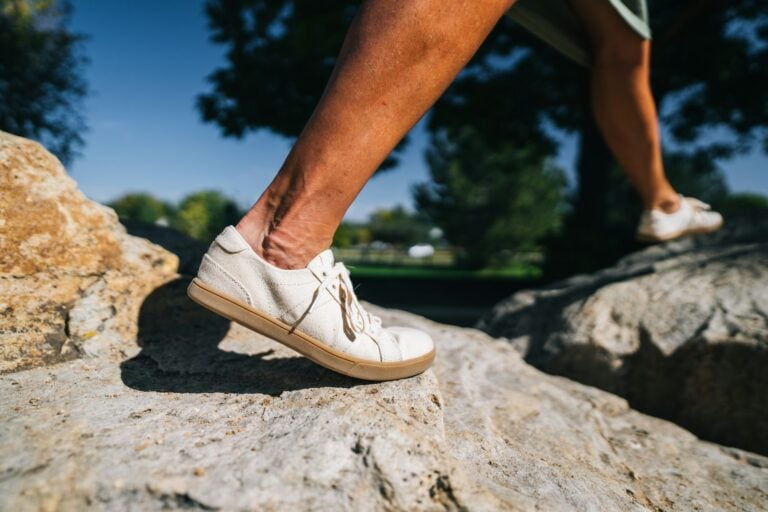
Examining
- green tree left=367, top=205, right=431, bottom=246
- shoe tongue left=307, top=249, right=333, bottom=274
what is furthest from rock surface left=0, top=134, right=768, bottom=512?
green tree left=367, top=205, right=431, bottom=246

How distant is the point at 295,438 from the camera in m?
0.97

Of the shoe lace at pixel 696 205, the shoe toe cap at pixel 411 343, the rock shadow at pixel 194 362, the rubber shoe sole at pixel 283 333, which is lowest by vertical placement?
the rock shadow at pixel 194 362

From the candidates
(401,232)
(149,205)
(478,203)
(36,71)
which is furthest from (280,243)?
(149,205)

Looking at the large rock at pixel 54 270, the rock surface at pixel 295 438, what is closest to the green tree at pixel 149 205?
the large rock at pixel 54 270

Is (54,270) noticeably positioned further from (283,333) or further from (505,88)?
(505,88)

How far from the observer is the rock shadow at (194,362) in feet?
4.33

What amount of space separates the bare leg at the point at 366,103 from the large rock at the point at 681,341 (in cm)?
161

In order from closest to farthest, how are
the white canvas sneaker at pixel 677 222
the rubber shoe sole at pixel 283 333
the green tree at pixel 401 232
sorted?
the rubber shoe sole at pixel 283 333, the white canvas sneaker at pixel 677 222, the green tree at pixel 401 232

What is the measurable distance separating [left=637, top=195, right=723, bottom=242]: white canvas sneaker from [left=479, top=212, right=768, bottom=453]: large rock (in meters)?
0.21

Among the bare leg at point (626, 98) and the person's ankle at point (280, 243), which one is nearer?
the person's ankle at point (280, 243)

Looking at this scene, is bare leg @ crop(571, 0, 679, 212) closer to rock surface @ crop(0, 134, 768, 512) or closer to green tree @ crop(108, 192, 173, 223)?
rock surface @ crop(0, 134, 768, 512)

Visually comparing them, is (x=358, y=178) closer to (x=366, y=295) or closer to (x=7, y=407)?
(x=7, y=407)

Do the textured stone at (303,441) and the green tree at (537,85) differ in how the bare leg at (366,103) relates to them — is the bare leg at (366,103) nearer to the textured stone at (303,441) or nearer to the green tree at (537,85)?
the textured stone at (303,441)

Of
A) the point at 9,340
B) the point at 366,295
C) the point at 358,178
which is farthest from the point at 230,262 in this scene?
the point at 366,295
